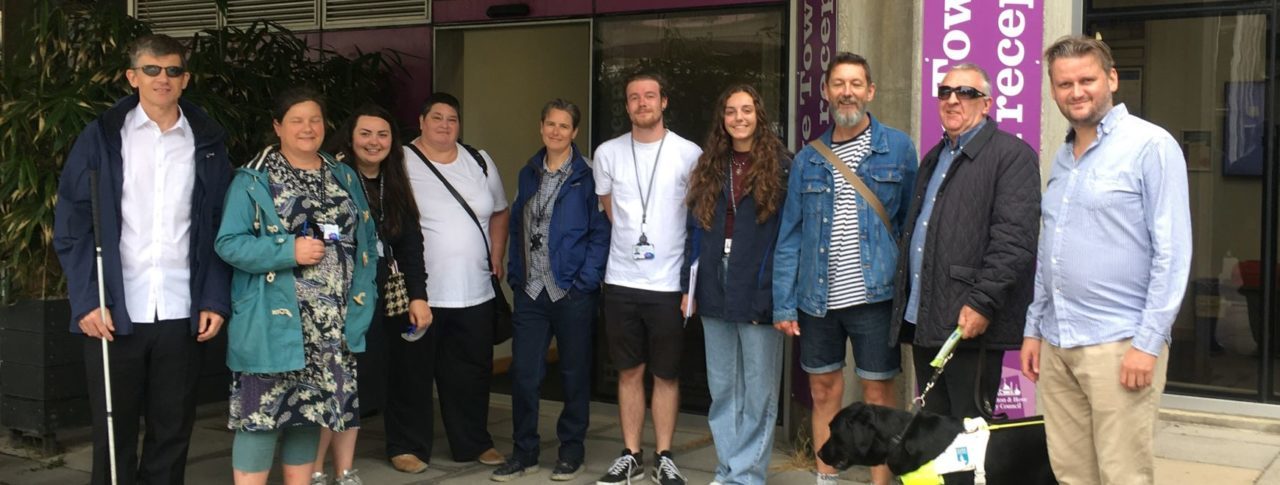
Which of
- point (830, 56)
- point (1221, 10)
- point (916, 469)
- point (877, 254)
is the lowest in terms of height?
point (916, 469)

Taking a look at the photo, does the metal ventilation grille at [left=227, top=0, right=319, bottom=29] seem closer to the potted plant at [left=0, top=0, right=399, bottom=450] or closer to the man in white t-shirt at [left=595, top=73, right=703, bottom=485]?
the potted plant at [left=0, top=0, right=399, bottom=450]

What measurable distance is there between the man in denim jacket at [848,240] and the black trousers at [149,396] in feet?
7.65

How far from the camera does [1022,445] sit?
413cm

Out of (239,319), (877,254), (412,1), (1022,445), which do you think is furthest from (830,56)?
(412,1)

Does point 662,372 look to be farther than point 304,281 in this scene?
Yes

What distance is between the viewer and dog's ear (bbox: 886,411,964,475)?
13.5ft

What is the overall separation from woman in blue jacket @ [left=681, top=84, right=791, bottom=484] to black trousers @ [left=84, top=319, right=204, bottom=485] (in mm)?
2105

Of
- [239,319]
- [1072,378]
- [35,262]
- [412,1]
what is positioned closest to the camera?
[1072,378]

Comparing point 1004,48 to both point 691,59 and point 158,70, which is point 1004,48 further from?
point 158,70

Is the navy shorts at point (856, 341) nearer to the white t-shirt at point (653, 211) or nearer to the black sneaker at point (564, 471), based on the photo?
the white t-shirt at point (653, 211)

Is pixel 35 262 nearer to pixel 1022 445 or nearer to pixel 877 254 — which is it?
pixel 877 254

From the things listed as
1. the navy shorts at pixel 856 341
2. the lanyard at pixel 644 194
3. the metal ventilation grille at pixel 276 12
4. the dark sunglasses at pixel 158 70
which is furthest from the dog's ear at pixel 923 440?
the metal ventilation grille at pixel 276 12

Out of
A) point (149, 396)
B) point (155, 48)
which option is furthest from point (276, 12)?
point (149, 396)

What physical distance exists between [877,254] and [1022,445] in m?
1.05
